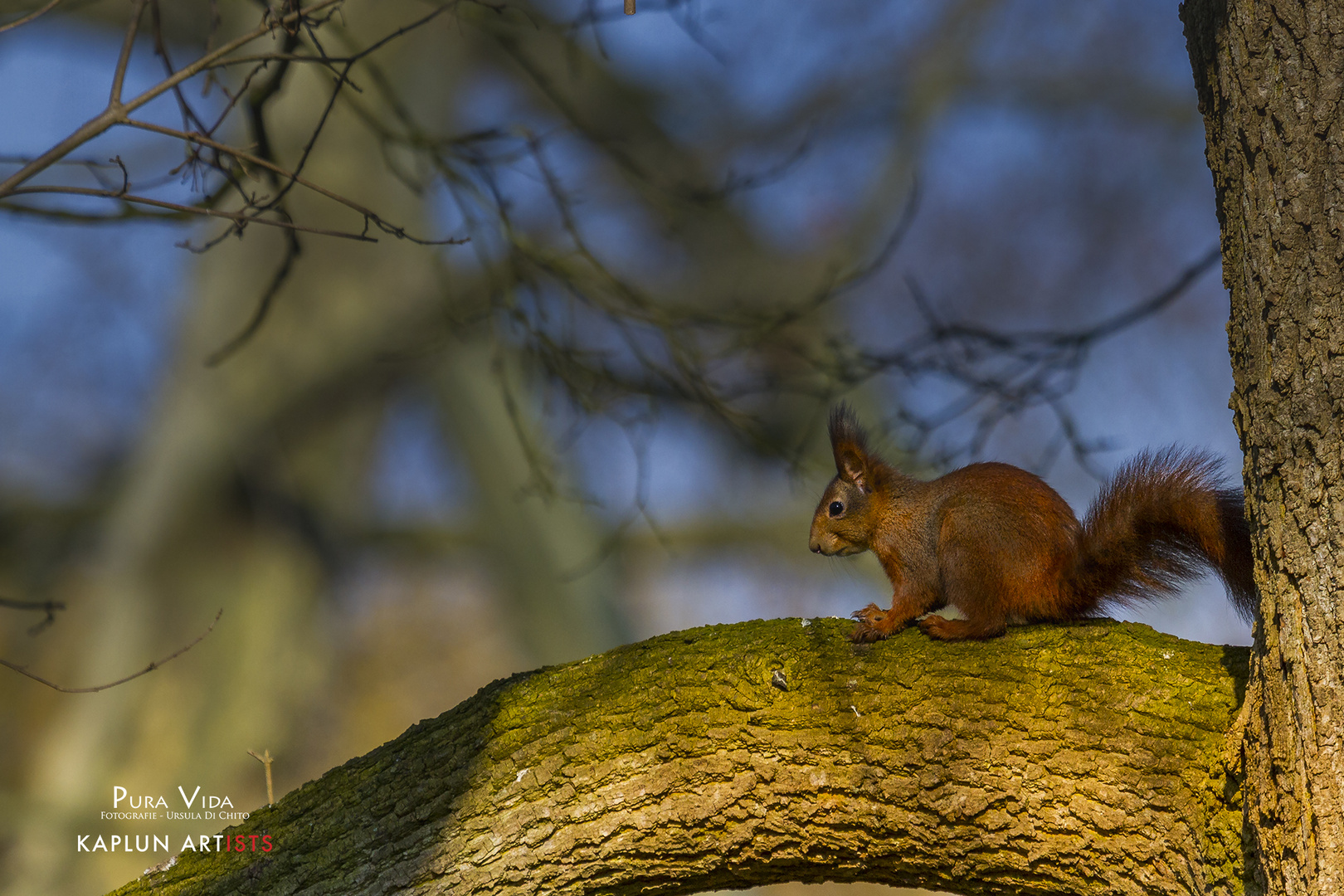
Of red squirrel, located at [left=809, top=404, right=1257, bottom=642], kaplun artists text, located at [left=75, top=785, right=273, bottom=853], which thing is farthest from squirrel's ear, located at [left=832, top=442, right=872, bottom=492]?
kaplun artists text, located at [left=75, top=785, right=273, bottom=853]

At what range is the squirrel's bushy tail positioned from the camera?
1767 millimetres

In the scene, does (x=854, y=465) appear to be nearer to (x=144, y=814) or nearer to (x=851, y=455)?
(x=851, y=455)

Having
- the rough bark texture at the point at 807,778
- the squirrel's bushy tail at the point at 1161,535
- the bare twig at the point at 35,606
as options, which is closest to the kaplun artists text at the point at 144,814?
the bare twig at the point at 35,606

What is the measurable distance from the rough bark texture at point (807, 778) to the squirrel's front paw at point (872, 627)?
0.02 metres

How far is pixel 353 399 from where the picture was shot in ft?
20.9

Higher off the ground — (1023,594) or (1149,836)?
(1023,594)

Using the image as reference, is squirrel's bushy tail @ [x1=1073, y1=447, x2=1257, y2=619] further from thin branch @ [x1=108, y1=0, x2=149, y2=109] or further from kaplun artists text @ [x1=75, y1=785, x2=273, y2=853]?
kaplun artists text @ [x1=75, y1=785, x2=273, y2=853]

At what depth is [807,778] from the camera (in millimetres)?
1740

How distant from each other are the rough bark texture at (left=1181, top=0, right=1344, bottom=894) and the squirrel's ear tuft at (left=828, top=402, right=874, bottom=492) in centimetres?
93

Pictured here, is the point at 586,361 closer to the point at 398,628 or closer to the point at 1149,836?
the point at 1149,836

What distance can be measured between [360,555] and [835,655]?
22.0 ft

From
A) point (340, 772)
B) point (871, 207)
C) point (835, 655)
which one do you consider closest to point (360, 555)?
point (871, 207)

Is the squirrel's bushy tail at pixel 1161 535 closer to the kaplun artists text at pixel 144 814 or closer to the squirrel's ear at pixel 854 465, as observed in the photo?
the squirrel's ear at pixel 854 465

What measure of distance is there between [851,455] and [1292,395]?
1051mm
